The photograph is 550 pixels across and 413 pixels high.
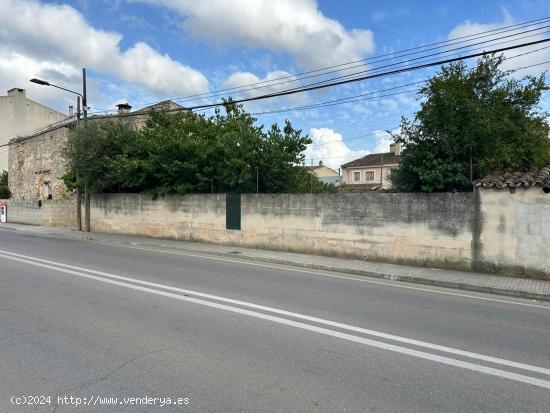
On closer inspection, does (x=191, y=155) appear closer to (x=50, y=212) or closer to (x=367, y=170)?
(x=50, y=212)

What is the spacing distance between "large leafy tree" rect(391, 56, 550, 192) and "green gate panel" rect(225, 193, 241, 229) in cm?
558

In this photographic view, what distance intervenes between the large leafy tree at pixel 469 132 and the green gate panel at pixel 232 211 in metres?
5.58

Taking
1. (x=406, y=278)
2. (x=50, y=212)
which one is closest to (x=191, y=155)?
(x=406, y=278)

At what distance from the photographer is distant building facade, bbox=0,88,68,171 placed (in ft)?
126

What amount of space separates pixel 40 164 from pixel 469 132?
32.7 meters

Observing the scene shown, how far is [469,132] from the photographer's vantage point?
10.7 metres

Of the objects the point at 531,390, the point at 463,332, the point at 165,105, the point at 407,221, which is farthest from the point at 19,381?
the point at 165,105

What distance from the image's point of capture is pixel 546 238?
368 inches

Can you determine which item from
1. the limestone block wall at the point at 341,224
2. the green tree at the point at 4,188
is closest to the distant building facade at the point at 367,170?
the green tree at the point at 4,188

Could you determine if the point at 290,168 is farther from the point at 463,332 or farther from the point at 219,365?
the point at 219,365

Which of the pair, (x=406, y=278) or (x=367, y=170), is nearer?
(x=406, y=278)

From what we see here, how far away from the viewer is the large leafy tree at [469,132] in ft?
35.4

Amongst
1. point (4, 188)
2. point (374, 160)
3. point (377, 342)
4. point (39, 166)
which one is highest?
point (374, 160)

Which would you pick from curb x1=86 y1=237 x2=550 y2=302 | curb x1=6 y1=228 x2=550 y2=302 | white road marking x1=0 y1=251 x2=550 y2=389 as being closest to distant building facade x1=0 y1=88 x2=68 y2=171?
curb x1=6 y1=228 x2=550 y2=302
